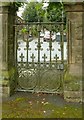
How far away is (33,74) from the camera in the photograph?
596cm

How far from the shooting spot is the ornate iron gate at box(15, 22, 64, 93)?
19.2 feet

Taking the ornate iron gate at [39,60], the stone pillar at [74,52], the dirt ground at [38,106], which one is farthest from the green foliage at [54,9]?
the dirt ground at [38,106]

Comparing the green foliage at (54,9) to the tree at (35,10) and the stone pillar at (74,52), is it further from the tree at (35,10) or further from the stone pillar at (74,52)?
the stone pillar at (74,52)

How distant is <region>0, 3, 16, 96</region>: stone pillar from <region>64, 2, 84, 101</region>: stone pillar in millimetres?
1228

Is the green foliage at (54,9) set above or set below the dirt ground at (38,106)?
above

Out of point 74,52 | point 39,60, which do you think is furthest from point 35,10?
point 74,52

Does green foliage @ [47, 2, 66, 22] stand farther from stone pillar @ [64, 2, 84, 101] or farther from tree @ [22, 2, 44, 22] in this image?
stone pillar @ [64, 2, 84, 101]

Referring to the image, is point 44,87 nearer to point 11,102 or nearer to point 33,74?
point 33,74

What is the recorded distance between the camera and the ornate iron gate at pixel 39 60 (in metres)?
5.84

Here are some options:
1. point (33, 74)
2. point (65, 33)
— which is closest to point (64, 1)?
point (65, 33)

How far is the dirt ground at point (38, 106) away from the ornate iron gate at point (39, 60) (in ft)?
0.88

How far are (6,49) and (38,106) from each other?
58.0 inches

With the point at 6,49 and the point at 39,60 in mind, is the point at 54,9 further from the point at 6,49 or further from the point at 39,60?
the point at 6,49

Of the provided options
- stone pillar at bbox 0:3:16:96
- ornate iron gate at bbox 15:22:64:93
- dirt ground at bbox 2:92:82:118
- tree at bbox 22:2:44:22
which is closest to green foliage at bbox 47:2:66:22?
tree at bbox 22:2:44:22
